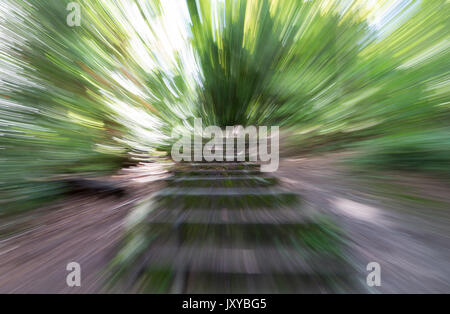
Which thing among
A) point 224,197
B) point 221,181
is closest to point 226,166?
point 221,181

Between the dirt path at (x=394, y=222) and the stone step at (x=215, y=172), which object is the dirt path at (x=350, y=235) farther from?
the stone step at (x=215, y=172)

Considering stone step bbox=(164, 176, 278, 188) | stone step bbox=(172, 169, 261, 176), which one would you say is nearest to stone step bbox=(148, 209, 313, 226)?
stone step bbox=(164, 176, 278, 188)

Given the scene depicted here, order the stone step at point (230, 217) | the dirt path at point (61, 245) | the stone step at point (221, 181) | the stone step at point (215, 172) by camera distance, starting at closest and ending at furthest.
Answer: the dirt path at point (61, 245) → the stone step at point (230, 217) → the stone step at point (221, 181) → the stone step at point (215, 172)

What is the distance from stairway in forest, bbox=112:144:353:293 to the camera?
0.26 meters

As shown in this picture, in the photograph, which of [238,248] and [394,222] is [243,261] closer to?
[238,248]

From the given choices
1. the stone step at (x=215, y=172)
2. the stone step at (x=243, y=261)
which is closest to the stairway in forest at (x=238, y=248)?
the stone step at (x=243, y=261)

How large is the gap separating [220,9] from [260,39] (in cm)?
23

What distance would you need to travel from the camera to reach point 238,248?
1.00 ft

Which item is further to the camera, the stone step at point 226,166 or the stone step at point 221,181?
the stone step at point 226,166

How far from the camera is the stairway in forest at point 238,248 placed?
10.1 inches

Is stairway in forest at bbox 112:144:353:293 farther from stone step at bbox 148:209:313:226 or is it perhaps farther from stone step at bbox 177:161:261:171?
stone step at bbox 177:161:261:171

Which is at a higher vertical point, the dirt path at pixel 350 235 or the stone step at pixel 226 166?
the stone step at pixel 226 166
